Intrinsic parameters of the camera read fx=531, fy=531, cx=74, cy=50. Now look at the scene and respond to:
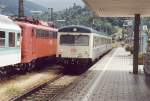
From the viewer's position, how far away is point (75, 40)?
3017cm

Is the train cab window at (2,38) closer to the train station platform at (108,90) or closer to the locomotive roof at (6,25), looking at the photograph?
the locomotive roof at (6,25)

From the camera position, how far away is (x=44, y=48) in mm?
31953

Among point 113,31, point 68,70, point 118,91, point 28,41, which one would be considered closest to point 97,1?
point 118,91

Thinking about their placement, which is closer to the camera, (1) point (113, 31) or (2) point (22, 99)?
(2) point (22, 99)

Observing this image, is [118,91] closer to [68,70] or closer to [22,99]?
[22,99]

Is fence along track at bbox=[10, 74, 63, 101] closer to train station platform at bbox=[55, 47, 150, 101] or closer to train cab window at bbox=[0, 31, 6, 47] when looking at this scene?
train station platform at bbox=[55, 47, 150, 101]

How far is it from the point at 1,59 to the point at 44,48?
431 inches

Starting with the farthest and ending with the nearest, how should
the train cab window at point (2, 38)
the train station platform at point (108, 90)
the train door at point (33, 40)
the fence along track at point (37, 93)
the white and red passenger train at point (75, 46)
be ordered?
1. the white and red passenger train at point (75, 46)
2. the train door at point (33, 40)
3. the train cab window at point (2, 38)
4. the fence along track at point (37, 93)
5. the train station platform at point (108, 90)

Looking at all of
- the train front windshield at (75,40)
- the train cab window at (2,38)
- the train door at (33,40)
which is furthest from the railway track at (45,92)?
the train front windshield at (75,40)

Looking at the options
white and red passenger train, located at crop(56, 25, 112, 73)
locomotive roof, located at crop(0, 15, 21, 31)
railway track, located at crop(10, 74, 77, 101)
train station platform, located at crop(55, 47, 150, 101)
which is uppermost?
locomotive roof, located at crop(0, 15, 21, 31)

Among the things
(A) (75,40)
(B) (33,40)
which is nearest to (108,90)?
(B) (33,40)

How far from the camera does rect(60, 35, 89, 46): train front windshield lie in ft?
98.9

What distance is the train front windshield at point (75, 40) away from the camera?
30156 mm

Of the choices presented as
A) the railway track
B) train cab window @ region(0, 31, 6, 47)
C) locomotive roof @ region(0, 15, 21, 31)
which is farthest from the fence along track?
locomotive roof @ region(0, 15, 21, 31)
